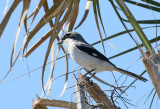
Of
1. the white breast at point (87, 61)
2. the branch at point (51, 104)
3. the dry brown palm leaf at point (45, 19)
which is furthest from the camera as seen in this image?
the white breast at point (87, 61)

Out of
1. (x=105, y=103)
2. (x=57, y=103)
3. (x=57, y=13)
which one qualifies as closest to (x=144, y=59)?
(x=105, y=103)

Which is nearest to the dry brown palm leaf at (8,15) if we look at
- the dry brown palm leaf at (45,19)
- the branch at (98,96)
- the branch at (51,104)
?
the dry brown palm leaf at (45,19)

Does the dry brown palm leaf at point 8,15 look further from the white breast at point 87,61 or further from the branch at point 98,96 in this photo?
the white breast at point 87,61

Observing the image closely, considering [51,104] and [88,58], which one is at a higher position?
[88,58]

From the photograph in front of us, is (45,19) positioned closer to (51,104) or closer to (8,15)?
(8,15)

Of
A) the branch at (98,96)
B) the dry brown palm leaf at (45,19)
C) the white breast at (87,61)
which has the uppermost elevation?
the white breast at (87,61)

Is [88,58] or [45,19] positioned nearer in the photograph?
[45,19]

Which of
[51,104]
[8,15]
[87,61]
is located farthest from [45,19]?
[87,61]

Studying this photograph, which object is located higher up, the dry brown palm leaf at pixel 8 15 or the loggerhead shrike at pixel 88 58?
the loggerhead shrike at pixel 88 58

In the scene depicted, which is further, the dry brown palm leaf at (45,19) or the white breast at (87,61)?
the white breast at (87,61)

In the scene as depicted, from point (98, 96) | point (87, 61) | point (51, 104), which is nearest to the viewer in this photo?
point (51, 104)

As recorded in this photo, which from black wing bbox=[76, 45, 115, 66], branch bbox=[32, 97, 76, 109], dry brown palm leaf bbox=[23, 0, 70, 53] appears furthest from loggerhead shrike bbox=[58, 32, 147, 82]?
branch bbox=[32, 97, 76, 109]

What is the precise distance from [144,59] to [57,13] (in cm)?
86

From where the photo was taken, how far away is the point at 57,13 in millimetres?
2525
